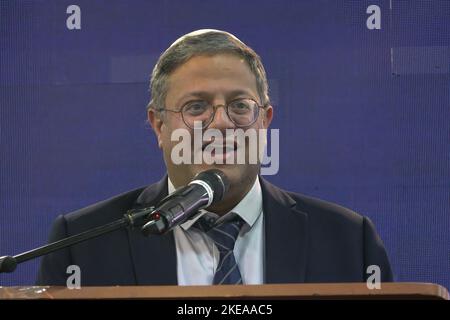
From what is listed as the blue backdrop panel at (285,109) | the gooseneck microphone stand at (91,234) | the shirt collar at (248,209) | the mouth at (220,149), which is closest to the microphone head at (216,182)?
the gooseneck microphone stand at (91,234)

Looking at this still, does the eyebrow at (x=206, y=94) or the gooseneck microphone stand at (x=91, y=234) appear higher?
the eyebrow at (x=206, y=94)

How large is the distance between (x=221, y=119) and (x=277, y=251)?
368 millimetres

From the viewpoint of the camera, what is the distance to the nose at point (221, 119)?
1702 millimetres

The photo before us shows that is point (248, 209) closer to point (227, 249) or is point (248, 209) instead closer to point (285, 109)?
point (227, 249)

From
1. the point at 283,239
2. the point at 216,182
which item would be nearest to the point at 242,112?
the point at 283,239

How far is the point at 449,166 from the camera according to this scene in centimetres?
197

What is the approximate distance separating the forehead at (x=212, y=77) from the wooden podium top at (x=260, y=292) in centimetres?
75

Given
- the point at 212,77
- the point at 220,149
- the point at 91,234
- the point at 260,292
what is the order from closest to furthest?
the point at 260,292 → the point at 91,234 → the point at 220,149 → the point at 212,77

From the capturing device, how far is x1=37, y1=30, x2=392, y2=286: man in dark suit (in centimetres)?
174

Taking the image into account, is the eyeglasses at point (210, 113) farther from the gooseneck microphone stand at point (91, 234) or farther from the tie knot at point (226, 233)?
the gooseneck microphone stand at point (91, 234)

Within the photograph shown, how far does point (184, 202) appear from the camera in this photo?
1.16m

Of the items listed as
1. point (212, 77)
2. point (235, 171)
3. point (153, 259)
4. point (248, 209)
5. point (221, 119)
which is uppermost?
point (212, 77)
